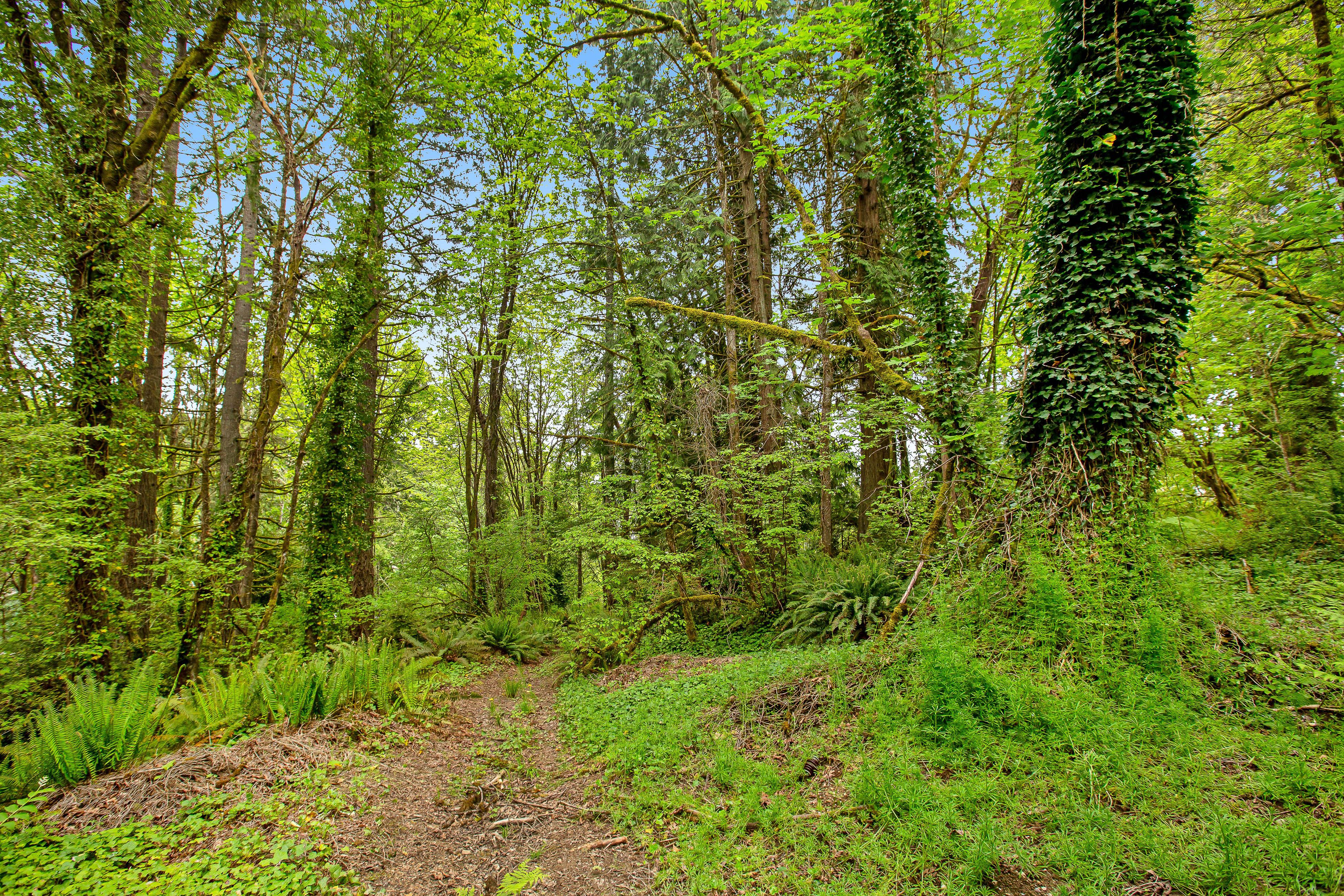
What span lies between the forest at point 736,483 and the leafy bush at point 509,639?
0.12 meters

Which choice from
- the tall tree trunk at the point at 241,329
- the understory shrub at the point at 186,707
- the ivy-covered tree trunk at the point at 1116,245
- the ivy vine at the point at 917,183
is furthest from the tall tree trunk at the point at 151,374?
the ivy-covered tree trunk at the point at 1116,245

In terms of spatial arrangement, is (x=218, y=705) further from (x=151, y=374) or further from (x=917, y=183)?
(x=917, y=183)

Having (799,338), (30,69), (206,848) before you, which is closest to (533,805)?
(206,848)

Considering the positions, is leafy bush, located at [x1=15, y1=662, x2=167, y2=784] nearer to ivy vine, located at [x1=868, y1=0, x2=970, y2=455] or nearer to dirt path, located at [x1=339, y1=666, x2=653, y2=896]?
dirt path, located at [x1=339, y1=666, x2=653, y2=896]

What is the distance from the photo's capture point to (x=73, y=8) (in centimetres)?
492

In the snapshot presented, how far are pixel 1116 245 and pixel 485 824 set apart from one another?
20.3ft

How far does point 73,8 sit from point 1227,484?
12448 millimetres

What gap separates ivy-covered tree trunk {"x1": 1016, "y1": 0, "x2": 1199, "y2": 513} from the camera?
11.8ft

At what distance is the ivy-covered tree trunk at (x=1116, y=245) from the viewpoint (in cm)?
361

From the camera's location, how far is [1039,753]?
2820mm

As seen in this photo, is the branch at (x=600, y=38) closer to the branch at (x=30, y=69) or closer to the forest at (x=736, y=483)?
the forest at (x=736, y=483)

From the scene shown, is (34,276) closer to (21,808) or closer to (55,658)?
(55,658)

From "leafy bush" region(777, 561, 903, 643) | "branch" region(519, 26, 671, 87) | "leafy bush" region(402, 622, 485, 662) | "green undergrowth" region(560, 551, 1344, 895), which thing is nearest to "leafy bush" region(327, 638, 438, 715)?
"green undergrowth" region(560, 551, 1344, 895)

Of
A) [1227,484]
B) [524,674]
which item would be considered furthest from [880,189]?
[524,674]
